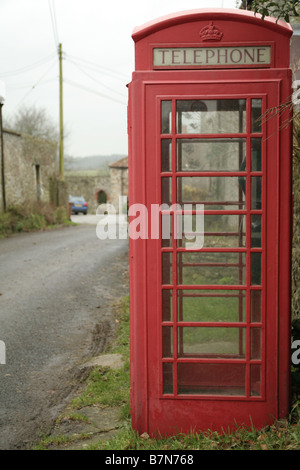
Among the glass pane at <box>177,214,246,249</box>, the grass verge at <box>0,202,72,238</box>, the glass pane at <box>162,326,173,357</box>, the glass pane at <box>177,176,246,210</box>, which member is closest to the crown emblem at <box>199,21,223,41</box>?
the glass pane at <box>177,176,246,210</box>

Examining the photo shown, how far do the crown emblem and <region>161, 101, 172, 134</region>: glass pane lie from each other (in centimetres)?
48

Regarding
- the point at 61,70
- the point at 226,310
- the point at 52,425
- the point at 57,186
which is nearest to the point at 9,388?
the point at 52,425

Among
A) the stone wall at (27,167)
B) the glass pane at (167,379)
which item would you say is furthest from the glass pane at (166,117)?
the stone wall at (27,167)

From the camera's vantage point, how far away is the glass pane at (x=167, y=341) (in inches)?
140

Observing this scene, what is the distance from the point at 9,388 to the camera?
492 cm

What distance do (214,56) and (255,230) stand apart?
114 centimetres

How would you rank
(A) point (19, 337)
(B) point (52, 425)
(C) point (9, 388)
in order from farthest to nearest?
(A) point (19, 337) < (C) point (9, 388) < (B) point (52, 425)

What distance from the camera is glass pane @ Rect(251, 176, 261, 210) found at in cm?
345

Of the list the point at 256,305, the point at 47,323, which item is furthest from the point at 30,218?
the point at 256,305

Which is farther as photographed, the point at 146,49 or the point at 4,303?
the point at 4,303

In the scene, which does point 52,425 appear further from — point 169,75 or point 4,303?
point 4,303

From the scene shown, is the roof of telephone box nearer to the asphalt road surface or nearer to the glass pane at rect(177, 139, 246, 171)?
the glass pane at rect(177, 139, 246, 171)

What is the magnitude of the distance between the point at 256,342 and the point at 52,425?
5.46 feet

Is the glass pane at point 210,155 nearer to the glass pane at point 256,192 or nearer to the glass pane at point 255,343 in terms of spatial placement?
the glass pane at point 256,192
